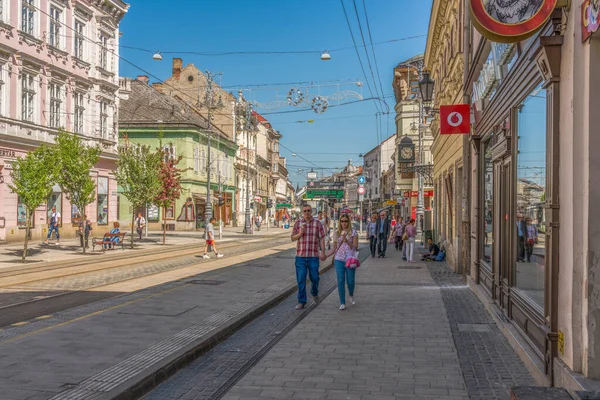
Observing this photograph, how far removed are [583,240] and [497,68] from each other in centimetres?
523

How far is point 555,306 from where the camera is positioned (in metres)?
5.69

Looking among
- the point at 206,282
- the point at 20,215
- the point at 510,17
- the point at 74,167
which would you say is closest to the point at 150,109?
the point at 20,215

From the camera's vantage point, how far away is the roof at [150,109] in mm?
53156

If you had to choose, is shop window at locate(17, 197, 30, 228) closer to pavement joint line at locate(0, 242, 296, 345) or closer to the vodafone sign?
pavement joint line at locate(0, 242, 296, 345)

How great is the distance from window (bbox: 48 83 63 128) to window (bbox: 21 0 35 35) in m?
2.89

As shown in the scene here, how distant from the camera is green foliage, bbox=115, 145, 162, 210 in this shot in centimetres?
2991

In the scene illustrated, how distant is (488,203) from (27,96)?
78.9 ft

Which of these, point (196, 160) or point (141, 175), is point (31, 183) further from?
point (196, 160)

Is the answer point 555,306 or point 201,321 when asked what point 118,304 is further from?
point 555,306

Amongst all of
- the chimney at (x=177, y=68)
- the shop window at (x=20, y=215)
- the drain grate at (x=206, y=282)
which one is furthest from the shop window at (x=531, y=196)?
the chimney at (x=177, y=68)

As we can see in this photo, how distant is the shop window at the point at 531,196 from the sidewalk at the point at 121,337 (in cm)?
383

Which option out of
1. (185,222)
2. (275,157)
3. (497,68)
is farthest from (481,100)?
(275,157)

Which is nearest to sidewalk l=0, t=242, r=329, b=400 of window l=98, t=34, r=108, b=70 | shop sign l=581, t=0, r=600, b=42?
shop sign l=581, t=0, r=600, b=42

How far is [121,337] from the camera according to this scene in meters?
7.87
